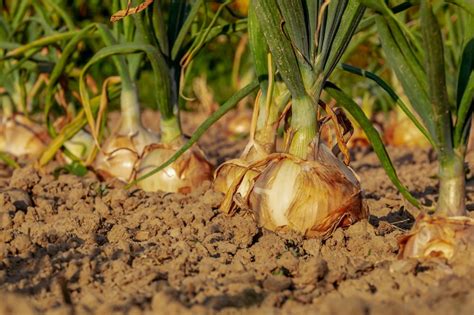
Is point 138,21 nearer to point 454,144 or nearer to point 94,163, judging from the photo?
point 94,163

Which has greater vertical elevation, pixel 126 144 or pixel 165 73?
pixel 165 73

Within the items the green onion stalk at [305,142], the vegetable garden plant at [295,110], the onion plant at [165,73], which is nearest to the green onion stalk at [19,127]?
the vegetable garden plant at [295,110]

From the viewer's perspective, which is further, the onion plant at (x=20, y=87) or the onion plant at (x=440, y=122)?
the onion plant at (x=20, y=87)

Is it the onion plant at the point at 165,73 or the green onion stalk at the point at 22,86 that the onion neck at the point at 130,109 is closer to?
the onion plant at the point at 165,73

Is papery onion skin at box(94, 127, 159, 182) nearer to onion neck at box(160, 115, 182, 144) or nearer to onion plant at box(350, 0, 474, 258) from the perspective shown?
onion neck at box(160, 115, 182, 144)

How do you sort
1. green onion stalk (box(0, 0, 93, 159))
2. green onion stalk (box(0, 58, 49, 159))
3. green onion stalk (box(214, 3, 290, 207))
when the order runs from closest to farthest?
1. green onion stalk (box(214, 3, 290, 207))
2. green onion stalk (box(0, 0, 93, 159))
3. green onion stalk (box(0, 58, 49, 159))

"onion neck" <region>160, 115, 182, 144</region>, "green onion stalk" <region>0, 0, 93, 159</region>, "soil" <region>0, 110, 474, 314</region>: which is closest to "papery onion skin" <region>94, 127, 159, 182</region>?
"onion neck" <region>160, 115, 182, 144</region>

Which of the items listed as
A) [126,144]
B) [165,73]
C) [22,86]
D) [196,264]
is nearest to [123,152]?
[126,144]

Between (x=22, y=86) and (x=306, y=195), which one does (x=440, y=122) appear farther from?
(x=22, y=86)
